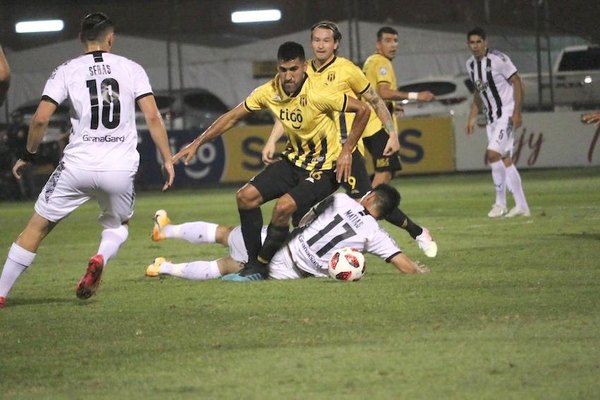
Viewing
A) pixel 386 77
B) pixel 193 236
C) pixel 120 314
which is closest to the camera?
pixel 120 314

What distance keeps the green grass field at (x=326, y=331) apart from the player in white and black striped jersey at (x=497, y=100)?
3.39m

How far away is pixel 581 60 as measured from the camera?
32344 mm

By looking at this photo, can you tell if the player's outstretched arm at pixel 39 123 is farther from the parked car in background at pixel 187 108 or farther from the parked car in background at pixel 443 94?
the parked car in background at pixel 443 94

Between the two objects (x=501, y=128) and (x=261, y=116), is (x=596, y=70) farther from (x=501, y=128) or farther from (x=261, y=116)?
(x=501, y=128)

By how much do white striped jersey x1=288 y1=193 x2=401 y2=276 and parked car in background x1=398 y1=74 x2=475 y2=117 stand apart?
2011 centimetres

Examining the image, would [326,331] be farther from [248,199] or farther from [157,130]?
[248,199]

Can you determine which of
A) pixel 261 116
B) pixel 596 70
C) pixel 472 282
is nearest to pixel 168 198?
pixel 261 116

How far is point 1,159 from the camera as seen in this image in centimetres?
2603

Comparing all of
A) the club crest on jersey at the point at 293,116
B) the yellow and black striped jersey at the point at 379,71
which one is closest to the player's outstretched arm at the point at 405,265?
the club crest on jersey at the point at 293,116

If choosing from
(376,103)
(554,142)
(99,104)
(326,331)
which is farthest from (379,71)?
(554,142)

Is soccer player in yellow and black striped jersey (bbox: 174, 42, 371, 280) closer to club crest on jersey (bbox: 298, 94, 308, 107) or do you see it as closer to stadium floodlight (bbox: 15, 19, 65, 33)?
club crest on jersey (bbox: 298, 94, 308, 107)

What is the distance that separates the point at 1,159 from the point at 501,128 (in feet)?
37.4

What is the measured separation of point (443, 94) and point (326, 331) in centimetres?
2439

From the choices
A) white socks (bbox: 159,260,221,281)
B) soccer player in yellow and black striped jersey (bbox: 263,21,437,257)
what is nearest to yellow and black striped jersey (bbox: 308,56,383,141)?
soccer player in yellow and black striped jersey (bbox: 263,21,437,257)
